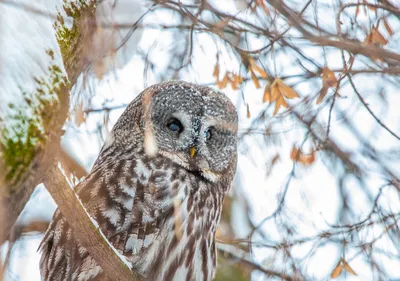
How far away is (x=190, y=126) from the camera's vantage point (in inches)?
172

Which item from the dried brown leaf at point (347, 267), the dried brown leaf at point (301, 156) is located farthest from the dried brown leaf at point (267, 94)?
the dried brown leaf at point (347, 267)

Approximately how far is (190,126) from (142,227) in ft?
3.48

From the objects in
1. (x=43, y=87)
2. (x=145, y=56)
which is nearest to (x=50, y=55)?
(x=43, y=87)

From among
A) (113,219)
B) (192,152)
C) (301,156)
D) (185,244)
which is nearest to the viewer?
(113,219)

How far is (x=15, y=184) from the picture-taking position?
6.71 ft

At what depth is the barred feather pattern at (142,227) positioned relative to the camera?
3.41 m

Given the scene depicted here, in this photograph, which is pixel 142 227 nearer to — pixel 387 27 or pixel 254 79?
pixel 254 79

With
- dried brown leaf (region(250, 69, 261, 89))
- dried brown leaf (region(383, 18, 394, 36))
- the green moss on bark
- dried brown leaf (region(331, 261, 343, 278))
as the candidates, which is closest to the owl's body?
dried brown leaf (region(250, 69, 261, 89))

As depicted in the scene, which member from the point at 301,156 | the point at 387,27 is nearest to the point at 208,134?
the point at 301,156

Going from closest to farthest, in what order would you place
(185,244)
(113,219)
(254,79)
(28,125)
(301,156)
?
1. (28,125)
2. (113,219)
3. (185,244)
4. (254,79)
5. (301,156)

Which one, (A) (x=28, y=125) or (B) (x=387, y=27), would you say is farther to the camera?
(B) (x=387, y=27)

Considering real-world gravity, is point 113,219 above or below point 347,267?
below

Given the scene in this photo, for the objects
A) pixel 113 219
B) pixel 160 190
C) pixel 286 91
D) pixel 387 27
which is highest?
pixel 387 27

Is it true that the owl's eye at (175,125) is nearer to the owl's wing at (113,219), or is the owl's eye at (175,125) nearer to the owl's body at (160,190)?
the owl's body at (160,190)
